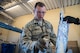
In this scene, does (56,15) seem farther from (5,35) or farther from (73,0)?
(5,35)

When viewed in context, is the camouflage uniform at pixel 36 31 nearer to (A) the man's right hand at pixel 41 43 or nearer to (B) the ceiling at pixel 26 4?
(A) the man's right hand at pixel 41 43

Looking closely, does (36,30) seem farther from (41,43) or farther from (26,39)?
(41,43)

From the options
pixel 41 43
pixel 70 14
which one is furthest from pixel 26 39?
pixel 70 14

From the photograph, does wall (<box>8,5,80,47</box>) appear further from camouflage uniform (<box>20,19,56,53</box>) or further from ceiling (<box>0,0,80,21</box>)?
camouflage uniform (<box>20,19,56,53</box>)

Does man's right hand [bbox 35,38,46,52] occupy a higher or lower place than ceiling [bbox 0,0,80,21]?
lower

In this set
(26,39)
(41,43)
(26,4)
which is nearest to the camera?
(41,43)

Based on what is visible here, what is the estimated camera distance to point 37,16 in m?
1.41

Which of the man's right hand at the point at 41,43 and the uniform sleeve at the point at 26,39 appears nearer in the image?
the man's right hand at the point at 41,43

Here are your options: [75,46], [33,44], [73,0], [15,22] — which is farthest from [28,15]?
[33,44]

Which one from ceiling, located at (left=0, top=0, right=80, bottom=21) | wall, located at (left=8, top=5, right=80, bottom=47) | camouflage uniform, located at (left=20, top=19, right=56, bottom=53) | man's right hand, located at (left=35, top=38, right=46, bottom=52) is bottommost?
man's right hand, located at (left=35, top=38, right=46, bottom=52)

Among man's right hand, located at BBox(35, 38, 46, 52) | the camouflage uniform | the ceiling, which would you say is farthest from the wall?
man's right hand, located at BBox(35, 38, 46, 52)

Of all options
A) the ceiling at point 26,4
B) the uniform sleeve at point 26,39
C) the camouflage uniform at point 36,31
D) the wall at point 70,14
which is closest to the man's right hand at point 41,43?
the uniform sleeve at point 26,39

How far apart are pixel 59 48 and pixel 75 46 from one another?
4.11 metres

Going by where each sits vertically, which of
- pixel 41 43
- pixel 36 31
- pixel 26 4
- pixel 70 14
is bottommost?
pixel 41 43
